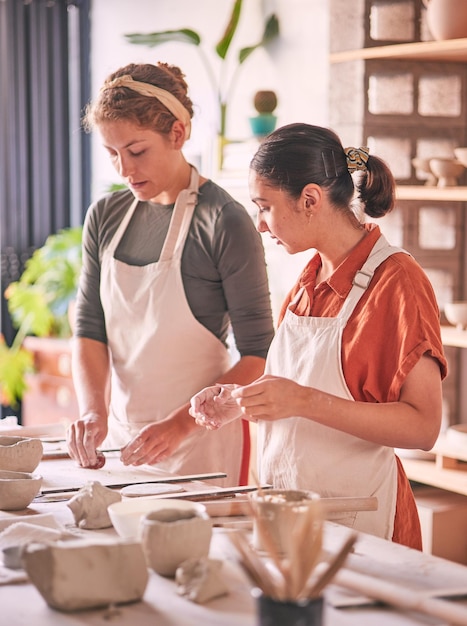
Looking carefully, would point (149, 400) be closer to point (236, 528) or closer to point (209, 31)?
point (236, 528)

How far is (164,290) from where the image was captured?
7.66 ft

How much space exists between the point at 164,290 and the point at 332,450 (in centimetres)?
69

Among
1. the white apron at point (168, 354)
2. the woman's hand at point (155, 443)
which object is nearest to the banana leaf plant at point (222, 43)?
the white apron at point (168, 354)

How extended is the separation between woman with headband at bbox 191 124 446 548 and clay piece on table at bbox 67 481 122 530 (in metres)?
0.29

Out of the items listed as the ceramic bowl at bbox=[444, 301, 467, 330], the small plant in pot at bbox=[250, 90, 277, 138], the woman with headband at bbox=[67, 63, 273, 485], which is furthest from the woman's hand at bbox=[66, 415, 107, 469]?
the small plant in pot at bbox=[250, 90, 277, 138]

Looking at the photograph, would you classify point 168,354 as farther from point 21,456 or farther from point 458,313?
point 458,313

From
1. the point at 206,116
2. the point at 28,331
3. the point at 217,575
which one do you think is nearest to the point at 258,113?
the point at 206,116

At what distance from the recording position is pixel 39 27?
5.50m

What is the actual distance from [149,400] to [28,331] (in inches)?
123

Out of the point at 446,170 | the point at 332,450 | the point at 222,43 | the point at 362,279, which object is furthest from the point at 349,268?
the point at 222,43

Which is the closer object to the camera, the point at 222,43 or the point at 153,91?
the point at 153,91

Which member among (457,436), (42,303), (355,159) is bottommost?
(457,436)

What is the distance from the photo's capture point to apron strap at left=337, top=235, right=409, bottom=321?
1.84m

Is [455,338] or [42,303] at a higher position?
[455,338]
